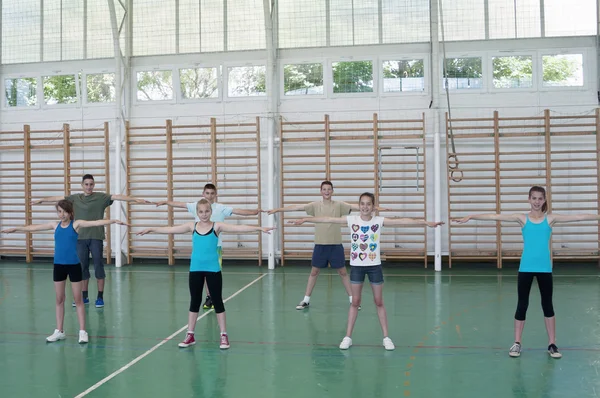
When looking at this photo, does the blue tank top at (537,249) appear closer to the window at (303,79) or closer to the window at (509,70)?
the window at (509,70)

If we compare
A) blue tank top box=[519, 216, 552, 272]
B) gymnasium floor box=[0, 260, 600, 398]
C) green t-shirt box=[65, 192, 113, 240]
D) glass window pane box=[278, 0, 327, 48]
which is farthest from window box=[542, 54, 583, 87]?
green t-shirt box=[65, 192, 113, 240]

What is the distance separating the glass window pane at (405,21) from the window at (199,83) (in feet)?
11.9

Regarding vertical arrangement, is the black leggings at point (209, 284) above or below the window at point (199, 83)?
below

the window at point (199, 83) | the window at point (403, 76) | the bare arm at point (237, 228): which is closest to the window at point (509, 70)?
the window at point (403, 76)

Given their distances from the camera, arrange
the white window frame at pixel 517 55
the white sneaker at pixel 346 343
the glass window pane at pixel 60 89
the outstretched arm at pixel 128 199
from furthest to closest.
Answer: the glass window pane at pixel 60 89
the white window frame at pixel 517 55
the outstretched arm at pixel 128 199
the white sneaker at pixel 346 343

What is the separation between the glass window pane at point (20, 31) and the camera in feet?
41.7

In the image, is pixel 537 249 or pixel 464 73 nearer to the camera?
pixel 537 249

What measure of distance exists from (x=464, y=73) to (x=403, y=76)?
1.19 m

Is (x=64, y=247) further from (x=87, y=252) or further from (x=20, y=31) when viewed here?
(x=20, y=31)

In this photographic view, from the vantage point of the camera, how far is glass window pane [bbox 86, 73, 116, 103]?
12375 millimetres

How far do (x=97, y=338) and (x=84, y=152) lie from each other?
7251 millimetres

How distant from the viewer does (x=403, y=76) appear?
11.5 m

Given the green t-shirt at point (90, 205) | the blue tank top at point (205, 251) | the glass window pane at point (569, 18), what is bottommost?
the blue tank top at point (205, 251)

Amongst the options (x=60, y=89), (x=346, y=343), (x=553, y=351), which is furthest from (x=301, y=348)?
(x=60, y=89)
